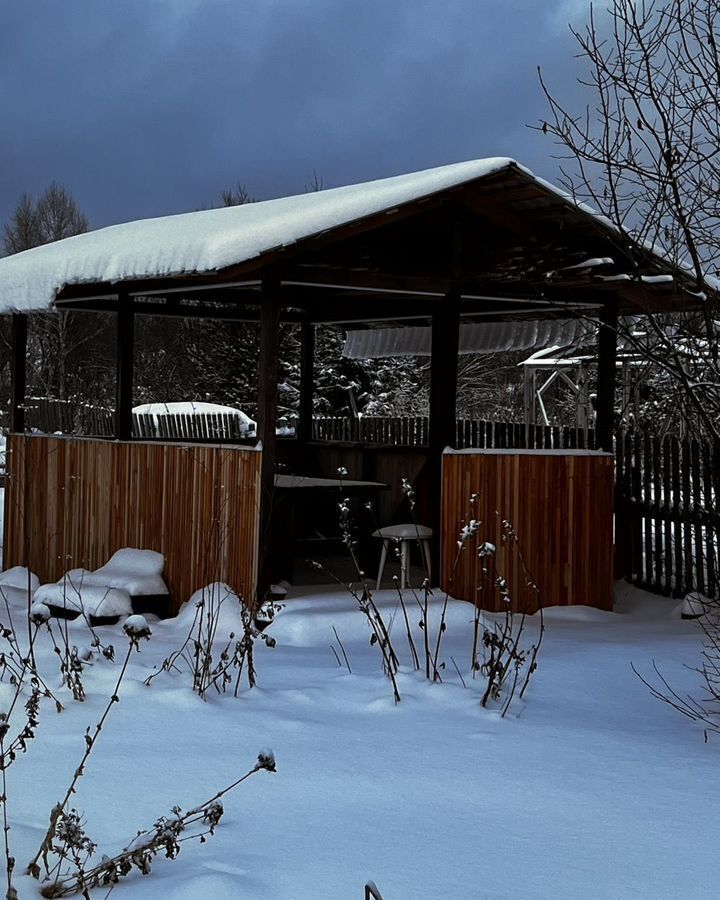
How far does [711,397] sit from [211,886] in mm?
3051

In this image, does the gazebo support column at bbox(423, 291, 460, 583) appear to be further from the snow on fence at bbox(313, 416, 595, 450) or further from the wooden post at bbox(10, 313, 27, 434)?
the wooden post at bbox(10, 313, 27, 434)

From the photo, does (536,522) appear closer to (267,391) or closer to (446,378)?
(446,378)

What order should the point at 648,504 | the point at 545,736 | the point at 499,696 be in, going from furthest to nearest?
the point at 648,504 → the point at 499,696 → the point at 545,736

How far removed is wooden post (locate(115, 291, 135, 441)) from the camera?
420 inches

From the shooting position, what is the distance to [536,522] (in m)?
10.0

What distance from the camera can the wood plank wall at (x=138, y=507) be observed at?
364 inches

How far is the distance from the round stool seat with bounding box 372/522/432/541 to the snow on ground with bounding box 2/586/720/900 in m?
2.08

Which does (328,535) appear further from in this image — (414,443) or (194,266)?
(194,266)

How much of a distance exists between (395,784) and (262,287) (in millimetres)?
4856

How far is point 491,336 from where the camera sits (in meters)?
13.4

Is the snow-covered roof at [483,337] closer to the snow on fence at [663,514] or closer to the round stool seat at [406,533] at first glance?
the snow on fence at [663,514]

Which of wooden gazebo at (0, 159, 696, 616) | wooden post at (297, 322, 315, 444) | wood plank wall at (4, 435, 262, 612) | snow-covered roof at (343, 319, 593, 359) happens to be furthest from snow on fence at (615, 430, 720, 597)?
wooden post at (297, 322, 315, 444)

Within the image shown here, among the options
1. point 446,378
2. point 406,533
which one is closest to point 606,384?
point 446,378

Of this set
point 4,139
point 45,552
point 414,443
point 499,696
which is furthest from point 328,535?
Result: point 4,139
